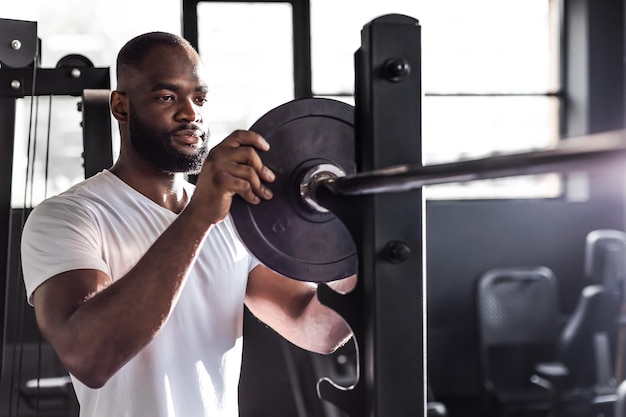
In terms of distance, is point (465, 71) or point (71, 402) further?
point (465, 71)

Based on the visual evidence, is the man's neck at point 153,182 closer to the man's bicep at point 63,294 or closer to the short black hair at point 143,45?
the short black hair at point 143,45

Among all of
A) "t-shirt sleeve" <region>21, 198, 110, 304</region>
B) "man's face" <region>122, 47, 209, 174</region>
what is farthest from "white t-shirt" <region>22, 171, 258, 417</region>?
"man's face" <region>122, 47, 209, 174</region>

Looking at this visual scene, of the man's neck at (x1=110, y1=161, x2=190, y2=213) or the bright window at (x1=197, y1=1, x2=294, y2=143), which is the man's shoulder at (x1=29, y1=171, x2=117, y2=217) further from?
the bright window at (x1=197, y1=1, x2=294, y2=143)

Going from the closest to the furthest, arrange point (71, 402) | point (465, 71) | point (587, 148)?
point (587, 148) → point (71, 402) → point (465, 71)

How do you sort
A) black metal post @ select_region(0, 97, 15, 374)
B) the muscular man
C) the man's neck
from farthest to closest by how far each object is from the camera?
black metal post @ select_region(0, 97, 15, 374) → the man's neck → the muscular man

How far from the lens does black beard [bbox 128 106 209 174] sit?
4.76 ft

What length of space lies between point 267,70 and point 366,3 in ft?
2.43

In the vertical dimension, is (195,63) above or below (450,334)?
above

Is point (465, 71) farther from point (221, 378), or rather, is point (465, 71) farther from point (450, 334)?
point (221, 378)

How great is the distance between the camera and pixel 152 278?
1138 mm

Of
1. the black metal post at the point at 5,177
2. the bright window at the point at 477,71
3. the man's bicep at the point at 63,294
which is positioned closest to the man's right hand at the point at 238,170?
the man's bicep at the point at 63,294

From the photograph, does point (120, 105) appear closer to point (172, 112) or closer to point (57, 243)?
point (172, 112)

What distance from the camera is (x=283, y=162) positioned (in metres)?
0.92

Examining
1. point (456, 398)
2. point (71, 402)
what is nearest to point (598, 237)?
point (456, 398)
